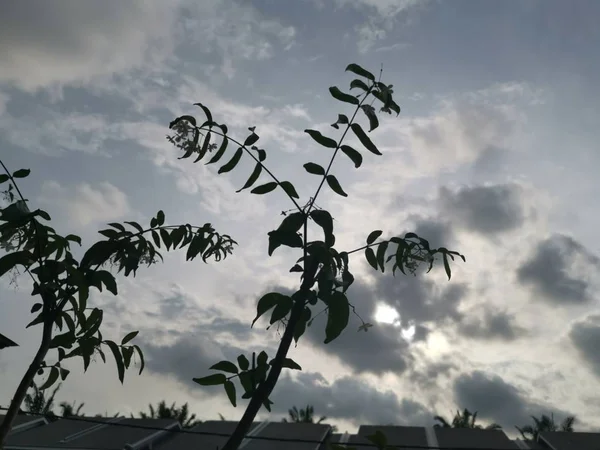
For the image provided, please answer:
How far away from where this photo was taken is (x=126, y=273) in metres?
2.47

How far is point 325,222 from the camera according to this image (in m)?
1.66

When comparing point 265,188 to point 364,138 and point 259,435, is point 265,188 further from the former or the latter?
point 259,435

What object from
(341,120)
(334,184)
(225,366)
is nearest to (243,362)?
(225,366)

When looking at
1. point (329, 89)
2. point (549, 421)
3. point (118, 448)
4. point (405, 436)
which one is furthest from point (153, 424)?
point (549, 421)

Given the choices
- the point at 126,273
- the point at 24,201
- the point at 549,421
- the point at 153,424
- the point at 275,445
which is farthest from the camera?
the point at 549,421

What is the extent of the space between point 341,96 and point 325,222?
22.5 inches

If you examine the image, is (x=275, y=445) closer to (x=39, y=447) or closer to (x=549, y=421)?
(x=39, y=447)

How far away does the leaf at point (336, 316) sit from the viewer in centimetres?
160

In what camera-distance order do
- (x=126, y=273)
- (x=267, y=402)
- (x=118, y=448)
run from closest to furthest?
(x=267, y=402)
(x=126, y=273)
(x=118, y=448)

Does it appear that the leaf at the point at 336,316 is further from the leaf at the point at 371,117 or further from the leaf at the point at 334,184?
the leaf at the point at 371,117

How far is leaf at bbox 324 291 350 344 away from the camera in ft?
5.24

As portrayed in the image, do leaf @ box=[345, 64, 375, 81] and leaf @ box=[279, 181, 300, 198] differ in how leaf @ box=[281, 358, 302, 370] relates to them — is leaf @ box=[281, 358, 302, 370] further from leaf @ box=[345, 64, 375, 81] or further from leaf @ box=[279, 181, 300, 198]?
leaf @ box=[345, 64, 375, 81]

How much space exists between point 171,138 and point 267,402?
0.95 m

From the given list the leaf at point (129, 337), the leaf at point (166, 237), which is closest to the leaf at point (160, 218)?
the leaf at point (166, 237)
